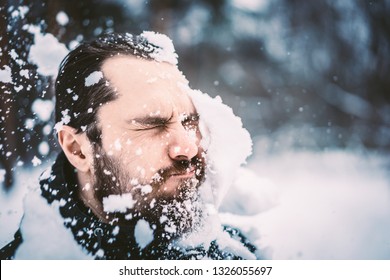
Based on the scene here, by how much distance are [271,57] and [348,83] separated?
0.81 feet

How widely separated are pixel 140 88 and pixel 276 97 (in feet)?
1.32

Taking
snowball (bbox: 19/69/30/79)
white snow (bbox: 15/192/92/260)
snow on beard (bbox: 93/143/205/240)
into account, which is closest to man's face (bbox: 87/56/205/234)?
snow on beard (bbox: 93/143/205/240)

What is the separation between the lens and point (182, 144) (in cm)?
111

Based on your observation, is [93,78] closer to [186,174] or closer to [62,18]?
[62,18]

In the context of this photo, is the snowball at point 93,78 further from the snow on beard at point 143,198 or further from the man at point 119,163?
the snow on beard at point 143,198

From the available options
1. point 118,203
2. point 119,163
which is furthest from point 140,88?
point 118,203

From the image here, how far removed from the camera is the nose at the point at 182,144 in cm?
110

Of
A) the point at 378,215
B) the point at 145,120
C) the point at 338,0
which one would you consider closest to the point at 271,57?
the point at 338,0

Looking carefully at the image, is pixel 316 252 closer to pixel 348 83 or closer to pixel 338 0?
pixel 348 83

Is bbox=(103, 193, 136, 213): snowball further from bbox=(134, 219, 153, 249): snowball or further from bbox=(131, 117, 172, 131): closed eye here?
bbox=(131, 117, 172, 131): closed eye

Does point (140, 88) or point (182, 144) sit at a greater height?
point (140, 88)

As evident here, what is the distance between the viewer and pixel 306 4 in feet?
4.06

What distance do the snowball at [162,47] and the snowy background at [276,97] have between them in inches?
0.8

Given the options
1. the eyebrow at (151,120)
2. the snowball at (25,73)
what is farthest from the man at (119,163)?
the snowball at (25,73)
